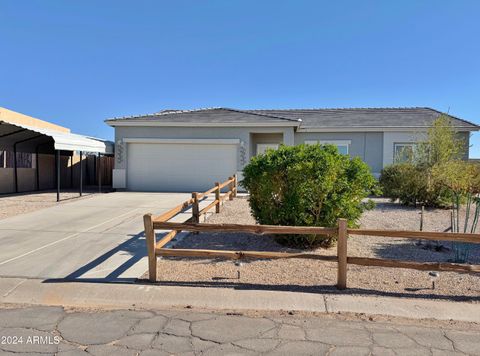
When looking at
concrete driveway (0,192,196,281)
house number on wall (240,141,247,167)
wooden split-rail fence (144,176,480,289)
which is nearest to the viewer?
wooden split-rail fence (144,176,480,289)

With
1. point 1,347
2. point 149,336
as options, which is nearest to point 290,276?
point 149,336

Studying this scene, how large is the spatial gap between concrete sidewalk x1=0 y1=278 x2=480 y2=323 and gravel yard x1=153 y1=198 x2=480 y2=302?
255mm

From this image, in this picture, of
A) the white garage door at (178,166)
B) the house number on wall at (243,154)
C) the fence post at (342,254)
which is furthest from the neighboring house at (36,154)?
the fence post at (342,254)

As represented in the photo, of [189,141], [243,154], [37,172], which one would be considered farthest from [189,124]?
[37,172]

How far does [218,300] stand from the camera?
4605 millimetres

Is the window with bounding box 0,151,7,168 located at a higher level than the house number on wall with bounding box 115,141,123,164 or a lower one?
lower

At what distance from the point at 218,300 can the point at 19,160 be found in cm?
1700

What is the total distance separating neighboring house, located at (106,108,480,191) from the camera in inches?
712

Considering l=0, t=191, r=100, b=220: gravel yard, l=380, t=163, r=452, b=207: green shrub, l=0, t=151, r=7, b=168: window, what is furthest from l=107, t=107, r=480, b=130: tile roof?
l=0, t=191, r=100, b=220: gravel yard

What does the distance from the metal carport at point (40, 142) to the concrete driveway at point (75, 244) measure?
12.3ft

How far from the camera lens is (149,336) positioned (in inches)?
142

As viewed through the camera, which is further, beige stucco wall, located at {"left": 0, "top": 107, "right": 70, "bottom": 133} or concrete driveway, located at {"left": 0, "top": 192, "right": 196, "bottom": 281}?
beige stucco wall, located at {"left": 0, "top": 107, "right": 70, "bottom": 133}

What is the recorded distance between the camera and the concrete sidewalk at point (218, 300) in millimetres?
4340

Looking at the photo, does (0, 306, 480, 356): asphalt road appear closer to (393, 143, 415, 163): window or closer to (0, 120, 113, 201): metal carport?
(393, 143, 415, 163): window
